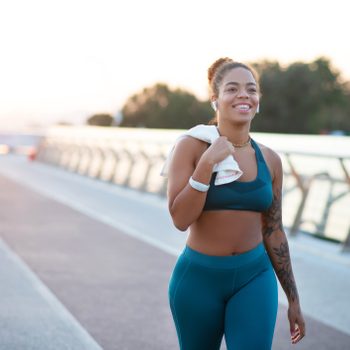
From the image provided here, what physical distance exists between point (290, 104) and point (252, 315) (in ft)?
264

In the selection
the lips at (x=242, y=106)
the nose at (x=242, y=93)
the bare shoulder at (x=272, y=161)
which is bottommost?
the bare shoulder at (x=272, y=161)

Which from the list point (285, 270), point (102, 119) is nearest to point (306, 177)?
point (285, 270)

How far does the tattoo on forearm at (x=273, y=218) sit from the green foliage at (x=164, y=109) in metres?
92.5

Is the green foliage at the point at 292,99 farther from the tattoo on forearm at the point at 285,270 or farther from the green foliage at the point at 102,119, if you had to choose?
the tattoo on forearm at the point at 285,270

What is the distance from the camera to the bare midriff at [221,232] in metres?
3.19

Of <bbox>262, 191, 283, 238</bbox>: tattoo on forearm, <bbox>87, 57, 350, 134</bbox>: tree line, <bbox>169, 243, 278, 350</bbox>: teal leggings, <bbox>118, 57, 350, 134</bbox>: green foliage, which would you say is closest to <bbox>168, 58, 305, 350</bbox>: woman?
<bbox>169, 243, 278, 350</bbox>: teal leggings

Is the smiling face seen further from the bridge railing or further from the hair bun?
the bridge railing

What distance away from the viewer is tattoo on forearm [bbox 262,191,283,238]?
3.47 metres

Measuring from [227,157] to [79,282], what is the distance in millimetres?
4552

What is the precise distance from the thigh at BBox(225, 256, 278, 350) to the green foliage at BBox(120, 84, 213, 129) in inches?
3657

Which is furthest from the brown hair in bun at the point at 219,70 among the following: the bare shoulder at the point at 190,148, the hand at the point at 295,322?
the hand at the point at 295,322

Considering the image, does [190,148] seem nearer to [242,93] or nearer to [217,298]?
[242,93]

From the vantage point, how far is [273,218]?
347cm

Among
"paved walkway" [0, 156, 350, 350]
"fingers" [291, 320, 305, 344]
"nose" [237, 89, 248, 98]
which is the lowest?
"paved walkway" [0, 156, 350, 350]
